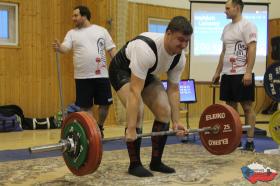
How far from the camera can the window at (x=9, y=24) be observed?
5.96 meters

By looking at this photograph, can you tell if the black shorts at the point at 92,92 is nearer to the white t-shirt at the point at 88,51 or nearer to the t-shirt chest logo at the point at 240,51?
the white t-shirt at the point at 88,51

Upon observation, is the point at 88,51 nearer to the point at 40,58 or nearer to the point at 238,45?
the point at 238,45

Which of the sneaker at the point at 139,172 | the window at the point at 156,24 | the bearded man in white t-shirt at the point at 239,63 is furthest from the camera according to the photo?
the window at the point at 156,24

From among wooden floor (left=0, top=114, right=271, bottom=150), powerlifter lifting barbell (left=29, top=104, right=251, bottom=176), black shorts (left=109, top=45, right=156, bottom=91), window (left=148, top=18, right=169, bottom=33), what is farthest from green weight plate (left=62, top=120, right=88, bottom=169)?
window (left=148, top=18, right=169, bottom=33)

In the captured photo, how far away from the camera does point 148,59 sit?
2.60 metres

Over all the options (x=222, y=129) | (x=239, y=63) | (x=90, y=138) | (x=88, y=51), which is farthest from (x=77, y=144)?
(x=239, y=63)

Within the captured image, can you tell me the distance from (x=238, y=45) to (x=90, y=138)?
2070 mm

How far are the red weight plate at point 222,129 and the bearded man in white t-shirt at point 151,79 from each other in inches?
16.4

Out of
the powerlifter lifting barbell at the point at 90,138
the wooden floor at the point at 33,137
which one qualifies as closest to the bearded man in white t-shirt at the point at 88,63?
the wooden floor at the point at 33,137

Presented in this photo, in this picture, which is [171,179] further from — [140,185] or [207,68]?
[207,68]

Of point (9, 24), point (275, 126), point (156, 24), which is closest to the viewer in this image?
point (275, 126)

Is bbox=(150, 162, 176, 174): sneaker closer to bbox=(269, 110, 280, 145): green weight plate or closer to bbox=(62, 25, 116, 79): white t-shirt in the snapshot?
bbox=(269, 110, 280, 145): green weight plate

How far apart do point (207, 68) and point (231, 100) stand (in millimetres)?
2106

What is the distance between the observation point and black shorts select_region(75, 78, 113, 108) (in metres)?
4.25
